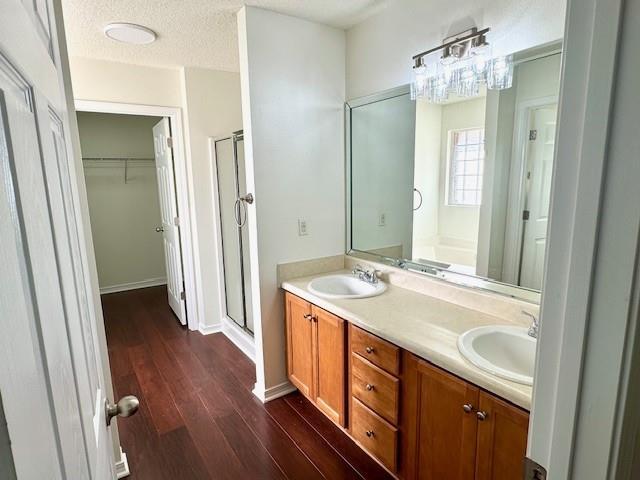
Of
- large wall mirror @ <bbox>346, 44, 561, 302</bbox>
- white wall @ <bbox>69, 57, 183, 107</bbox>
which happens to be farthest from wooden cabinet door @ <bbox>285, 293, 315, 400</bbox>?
white wall @ <bbox>69, 57, 183, 107</bbox>

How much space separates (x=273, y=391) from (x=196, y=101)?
2510 mm

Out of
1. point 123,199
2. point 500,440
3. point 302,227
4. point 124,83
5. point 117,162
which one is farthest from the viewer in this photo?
point 123,199

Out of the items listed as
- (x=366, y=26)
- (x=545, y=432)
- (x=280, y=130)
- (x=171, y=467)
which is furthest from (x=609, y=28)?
(x=171, y=467)

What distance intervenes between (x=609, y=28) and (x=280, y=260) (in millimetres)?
2120

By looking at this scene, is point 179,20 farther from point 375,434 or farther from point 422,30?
point 375,434

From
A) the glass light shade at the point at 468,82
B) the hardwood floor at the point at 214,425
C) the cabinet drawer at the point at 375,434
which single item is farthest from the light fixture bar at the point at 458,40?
the hardwood floor at the point at 214,425

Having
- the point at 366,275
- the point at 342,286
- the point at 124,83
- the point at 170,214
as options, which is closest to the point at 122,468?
the point at 342,286

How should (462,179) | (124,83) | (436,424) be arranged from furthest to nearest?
(124,83) → (462,179) → (436,424)

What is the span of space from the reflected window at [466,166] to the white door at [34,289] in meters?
1.75

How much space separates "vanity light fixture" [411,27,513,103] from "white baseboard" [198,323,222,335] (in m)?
2.76

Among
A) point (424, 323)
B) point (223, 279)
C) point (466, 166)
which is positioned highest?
point (466, 166)

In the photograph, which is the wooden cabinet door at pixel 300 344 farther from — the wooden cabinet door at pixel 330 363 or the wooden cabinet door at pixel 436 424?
the wooden cabinet door at pixel 436 424

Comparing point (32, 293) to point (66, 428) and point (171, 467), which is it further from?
point (171, 467)

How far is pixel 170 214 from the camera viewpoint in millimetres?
3588
